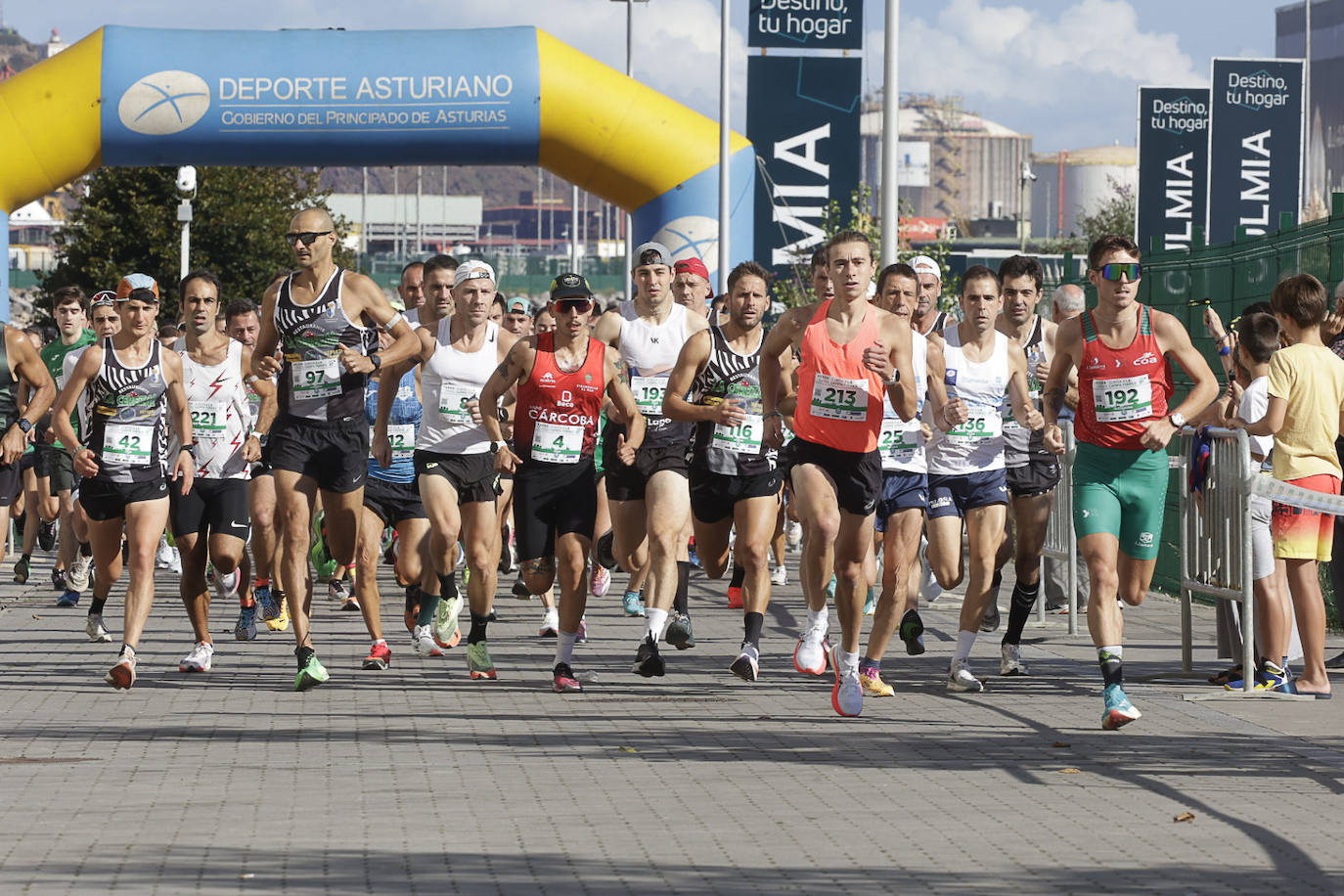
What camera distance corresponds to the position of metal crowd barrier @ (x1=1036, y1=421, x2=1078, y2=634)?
13.4 m

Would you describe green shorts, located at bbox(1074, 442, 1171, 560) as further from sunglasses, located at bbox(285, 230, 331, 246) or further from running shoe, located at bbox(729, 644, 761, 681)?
sunglasses, located at bbox(285, 230, 331, 246)

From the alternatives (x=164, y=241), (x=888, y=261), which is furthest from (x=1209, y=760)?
(x=164, y=241)

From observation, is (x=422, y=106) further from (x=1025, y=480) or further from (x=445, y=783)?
(x=445, y=783)

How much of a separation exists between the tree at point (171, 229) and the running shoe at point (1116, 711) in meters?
33.3

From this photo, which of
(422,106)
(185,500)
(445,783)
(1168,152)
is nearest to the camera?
(445,783)

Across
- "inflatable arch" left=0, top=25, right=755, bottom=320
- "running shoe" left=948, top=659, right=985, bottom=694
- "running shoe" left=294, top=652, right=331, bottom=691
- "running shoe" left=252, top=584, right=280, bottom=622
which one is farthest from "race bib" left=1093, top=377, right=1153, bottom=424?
"inflatable arch" left=0, top=25, right=755, bottom=320

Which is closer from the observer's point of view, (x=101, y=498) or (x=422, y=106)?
(x=101, y=498)

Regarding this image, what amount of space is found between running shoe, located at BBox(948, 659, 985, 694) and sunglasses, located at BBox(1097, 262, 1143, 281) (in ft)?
6.68

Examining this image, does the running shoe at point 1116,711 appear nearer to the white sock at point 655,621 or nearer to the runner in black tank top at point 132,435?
the white sock at point 655,621

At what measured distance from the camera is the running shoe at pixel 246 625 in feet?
44.0

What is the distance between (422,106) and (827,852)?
18.4 metres

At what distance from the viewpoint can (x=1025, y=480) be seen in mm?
11680

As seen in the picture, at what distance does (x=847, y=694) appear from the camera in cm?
957

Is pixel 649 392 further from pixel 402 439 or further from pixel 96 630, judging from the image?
pixel 96 630
